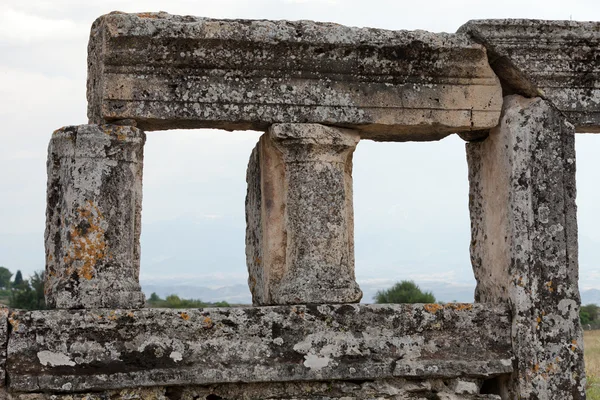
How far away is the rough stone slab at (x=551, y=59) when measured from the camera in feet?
19.3

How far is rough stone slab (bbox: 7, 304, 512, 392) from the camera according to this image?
5.24 meters

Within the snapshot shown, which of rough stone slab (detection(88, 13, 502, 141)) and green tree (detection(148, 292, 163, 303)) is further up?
rough stone slab (detection(88, 13, 502, 141))

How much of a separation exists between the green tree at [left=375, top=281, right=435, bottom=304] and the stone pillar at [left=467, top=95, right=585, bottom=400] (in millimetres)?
20829

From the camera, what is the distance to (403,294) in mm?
28156

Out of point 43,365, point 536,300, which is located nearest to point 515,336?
point 536,300

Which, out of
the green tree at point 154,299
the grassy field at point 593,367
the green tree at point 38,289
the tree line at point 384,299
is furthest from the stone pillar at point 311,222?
the green tree at point 154,299

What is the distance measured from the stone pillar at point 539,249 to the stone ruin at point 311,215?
13 mm

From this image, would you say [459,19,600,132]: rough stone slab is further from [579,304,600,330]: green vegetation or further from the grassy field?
[579,304,600,330]: green vegetation

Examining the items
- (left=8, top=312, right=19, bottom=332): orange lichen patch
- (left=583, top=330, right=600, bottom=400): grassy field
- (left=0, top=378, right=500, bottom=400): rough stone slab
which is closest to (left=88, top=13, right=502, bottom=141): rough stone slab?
(left=8, top=312, right=19, bottom=332): orange lichen patch

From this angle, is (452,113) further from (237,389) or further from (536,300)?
(237,389)

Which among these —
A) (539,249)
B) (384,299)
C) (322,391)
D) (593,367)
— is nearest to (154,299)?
(384,299)

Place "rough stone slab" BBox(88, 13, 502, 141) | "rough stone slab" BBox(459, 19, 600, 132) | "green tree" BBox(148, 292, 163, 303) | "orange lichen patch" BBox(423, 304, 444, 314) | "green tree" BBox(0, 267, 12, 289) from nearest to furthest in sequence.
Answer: "rough stone slab" BBox(88, 13, 502, 141) < "orange lichen patch" BBox(423, 304, 444, 314) < "rough stone slab" BBox(459, 19, 600, 132) < "green tree" BBox(148, 292, 163, 303) < "green tree" BBox(0, 267, 12, 289)

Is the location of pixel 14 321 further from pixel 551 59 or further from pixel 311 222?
pixel 551 59

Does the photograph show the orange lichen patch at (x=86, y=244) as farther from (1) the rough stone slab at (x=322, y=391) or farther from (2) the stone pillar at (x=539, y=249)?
(2) the stone pillar at (x=539, y=249)
